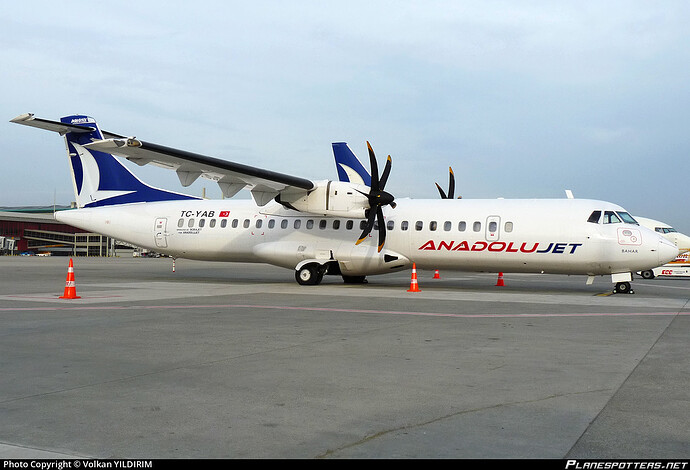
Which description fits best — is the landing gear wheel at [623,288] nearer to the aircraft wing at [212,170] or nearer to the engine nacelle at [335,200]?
the engine nacelle at [335,200]

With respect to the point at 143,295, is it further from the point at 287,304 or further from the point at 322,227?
the point at 322,227

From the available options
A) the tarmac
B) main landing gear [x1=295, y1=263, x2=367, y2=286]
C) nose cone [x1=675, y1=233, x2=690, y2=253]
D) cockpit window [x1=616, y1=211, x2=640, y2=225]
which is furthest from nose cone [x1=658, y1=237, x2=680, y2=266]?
nose cone [x1=675, y1=233, x2=690, y2=253]

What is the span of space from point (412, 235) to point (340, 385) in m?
14.2

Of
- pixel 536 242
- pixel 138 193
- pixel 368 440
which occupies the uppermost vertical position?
pixel 138 193

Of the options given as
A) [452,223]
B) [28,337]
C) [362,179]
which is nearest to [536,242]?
[452,223]

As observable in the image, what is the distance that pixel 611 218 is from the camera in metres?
18.2

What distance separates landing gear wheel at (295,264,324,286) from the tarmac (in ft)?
28.2

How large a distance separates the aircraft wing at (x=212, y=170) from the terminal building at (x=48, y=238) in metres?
79.8

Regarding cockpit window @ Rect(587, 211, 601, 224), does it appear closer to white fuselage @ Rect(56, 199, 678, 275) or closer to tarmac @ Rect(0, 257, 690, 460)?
white fuselage @ Rect(56, 199, 678, 275)

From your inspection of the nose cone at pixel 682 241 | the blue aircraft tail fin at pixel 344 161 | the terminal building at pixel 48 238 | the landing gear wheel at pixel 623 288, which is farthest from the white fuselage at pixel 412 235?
the terminal building at pixel 48 238

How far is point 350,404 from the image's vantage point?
16.9 feet

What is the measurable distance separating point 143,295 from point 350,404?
38.6 ft

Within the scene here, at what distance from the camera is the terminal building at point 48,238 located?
95875mm

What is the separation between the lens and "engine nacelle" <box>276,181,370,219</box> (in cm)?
1953
